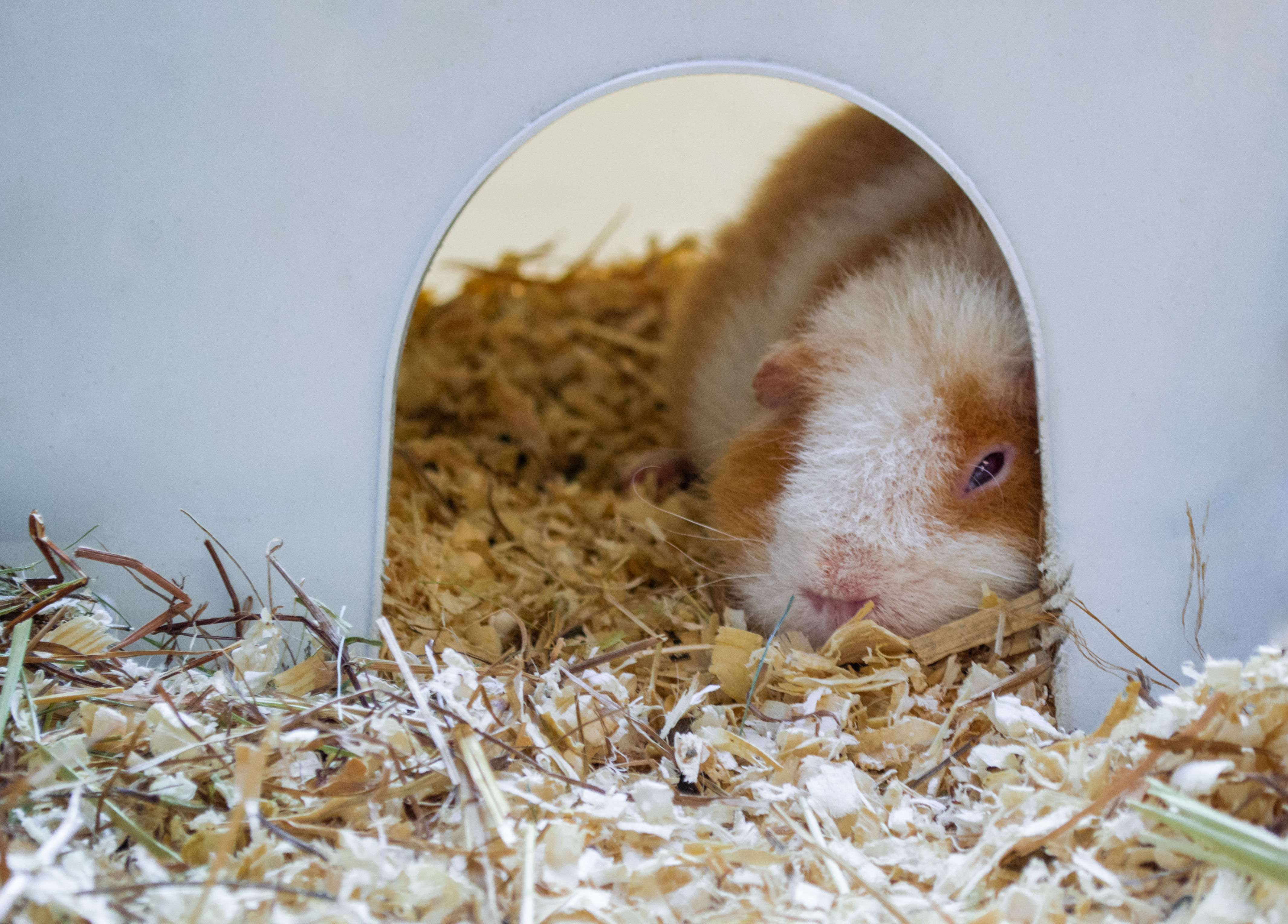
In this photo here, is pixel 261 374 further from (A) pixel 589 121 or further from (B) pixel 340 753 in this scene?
(A) pixel 589 121

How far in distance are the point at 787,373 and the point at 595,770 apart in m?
0.81

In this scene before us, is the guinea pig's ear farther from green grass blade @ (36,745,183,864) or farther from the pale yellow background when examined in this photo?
the pale yellow background

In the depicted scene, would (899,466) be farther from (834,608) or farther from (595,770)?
(595,770)

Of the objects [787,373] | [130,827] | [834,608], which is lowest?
[130,827]

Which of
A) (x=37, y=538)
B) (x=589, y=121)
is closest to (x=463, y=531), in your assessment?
(x=37, y=538)

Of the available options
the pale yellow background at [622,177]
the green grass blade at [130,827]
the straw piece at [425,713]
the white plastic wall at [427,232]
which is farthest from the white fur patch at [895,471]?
the pale yellow background at [622,177]

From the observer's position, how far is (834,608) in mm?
1656

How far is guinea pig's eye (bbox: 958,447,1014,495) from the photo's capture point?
5.51ft

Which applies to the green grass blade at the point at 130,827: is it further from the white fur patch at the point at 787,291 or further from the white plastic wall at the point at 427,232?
the white fur patch at the point at 787,291

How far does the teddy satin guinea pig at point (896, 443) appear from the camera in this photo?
5.36 feet

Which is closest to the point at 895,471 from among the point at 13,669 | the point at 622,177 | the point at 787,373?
the point at 787,373

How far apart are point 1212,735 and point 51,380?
1.82 m

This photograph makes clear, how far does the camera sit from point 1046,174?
152 cm

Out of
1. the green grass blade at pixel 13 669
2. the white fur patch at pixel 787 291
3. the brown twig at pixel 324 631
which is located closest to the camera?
the green grass blade at pixel 13 669
